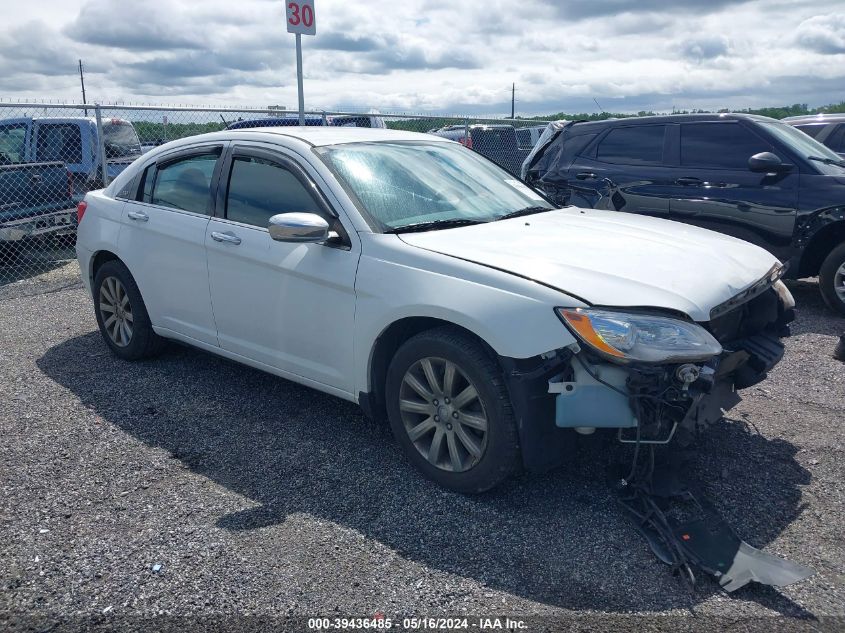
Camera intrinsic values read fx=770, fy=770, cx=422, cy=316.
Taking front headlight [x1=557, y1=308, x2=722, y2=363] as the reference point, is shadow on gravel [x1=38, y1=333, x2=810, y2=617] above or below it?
below

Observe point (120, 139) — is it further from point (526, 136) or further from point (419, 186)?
point (419, 186)

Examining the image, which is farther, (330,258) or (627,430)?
(330,258)

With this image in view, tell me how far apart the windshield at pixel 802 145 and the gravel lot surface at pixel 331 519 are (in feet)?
9.00

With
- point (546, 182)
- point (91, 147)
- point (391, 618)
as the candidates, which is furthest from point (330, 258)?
point (91, 147)

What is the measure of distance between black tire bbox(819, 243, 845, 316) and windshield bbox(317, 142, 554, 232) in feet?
11.3

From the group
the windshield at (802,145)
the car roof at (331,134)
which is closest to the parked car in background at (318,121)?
the windshield at (802,145)

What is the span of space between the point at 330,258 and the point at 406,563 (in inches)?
63.3

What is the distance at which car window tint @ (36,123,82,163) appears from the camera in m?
10.9

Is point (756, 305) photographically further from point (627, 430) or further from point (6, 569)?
point (6, 569)

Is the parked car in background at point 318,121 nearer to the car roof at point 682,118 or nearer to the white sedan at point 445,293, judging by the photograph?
the car roof at point 682,118

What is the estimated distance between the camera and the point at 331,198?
13.4 feet

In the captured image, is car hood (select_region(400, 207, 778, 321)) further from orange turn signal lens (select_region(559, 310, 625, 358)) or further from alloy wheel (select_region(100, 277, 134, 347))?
alloy wheel (select_region(100, 277, 134, 347))

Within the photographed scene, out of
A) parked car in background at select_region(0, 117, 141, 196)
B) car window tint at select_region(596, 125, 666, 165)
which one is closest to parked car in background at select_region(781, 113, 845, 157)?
car window tint at select_region(596, 125, 666, 165)

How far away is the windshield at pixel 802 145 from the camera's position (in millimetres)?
7039
